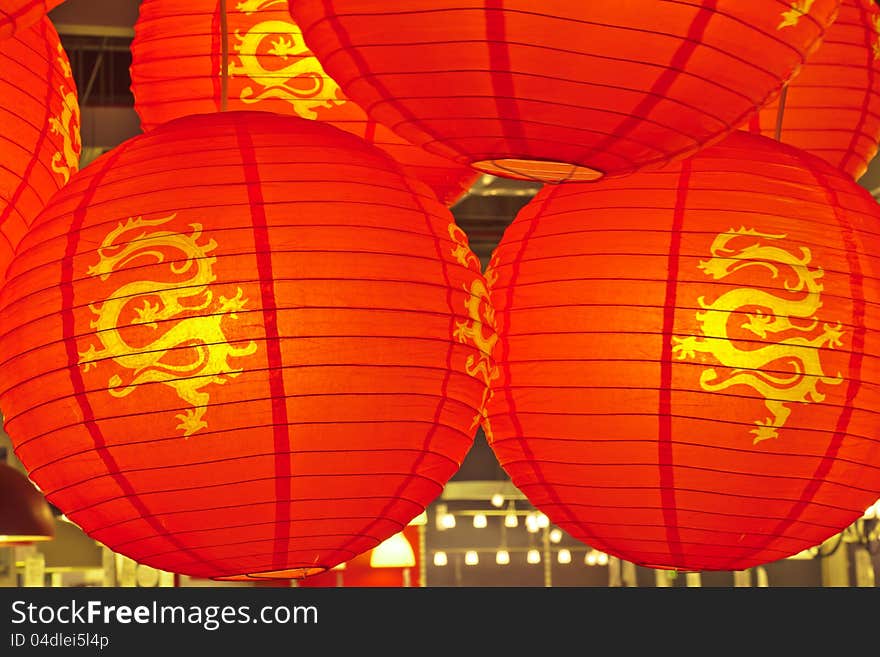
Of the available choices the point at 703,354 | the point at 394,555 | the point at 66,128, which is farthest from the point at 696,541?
the point at 394,555

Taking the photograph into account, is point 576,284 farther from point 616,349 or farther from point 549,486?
point 549,486

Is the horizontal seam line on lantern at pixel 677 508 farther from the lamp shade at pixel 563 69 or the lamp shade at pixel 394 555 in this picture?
the lamp shade at pixel 394 555

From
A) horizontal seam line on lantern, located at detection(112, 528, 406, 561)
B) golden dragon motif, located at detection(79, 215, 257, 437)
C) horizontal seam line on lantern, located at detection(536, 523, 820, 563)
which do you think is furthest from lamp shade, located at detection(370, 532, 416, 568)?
golden dragon motif, located at detection(79, 215, 257, 437)

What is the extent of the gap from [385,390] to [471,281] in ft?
0.57

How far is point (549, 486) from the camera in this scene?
155cm

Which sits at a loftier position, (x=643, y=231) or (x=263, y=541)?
(x=643, y=231)

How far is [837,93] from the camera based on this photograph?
1.76m

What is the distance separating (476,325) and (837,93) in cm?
63

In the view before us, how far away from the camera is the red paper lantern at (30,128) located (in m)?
1.50

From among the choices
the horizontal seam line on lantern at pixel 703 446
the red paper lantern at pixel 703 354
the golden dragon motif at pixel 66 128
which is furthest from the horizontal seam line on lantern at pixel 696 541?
the golden dragon motif at pixel 66 128

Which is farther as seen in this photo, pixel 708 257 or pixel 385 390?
pixel 708 257

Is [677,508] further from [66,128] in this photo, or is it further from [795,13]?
[66,128]

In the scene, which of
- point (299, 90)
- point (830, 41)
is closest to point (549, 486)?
point (299, 90)
